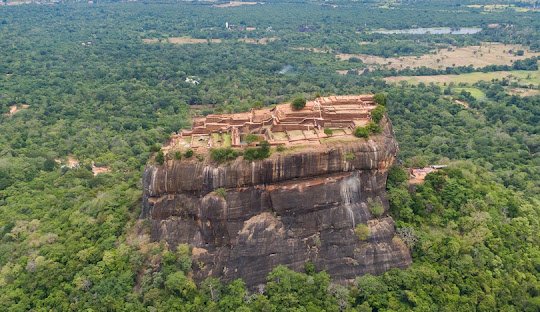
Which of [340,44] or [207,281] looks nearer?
[207,281]

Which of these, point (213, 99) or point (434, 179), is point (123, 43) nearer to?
point (213, 99)

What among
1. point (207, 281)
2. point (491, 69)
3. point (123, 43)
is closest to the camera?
point (207, 281)

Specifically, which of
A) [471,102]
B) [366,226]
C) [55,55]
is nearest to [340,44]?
[471,102]

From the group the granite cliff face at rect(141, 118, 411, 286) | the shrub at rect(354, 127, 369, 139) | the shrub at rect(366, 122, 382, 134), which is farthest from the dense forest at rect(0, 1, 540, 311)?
the shrub at rect(354, 127, 369, 139)

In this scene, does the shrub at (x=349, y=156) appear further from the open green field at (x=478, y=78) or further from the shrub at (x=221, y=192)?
the open green field at (x=478, y=78)

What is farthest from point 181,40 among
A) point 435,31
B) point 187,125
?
point 435,31

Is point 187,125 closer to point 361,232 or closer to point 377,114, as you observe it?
point 377,114

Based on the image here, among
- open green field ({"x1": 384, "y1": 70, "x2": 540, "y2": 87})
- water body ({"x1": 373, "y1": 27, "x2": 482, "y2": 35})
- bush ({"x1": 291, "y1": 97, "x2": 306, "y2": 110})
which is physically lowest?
open green field ({"x1": 384, "y1": 70, "x2": 540, "y2": 87})

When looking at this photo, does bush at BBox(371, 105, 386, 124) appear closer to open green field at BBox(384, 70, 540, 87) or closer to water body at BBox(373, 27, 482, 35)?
open green field at BBox(384, 70, 540, 87)
